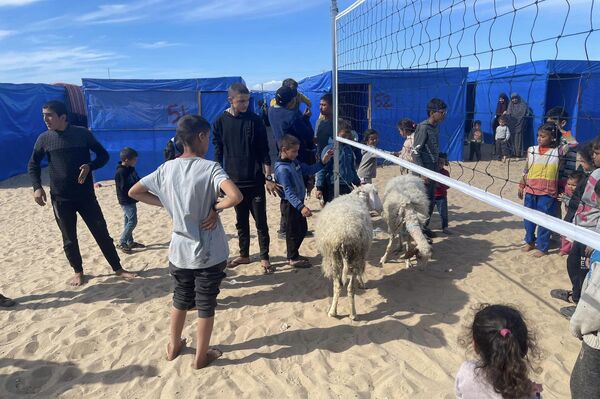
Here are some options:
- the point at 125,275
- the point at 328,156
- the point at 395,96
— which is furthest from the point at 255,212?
the point at 395,96

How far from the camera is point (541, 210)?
5133 millimetres

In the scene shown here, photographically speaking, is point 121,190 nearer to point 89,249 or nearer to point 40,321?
point 89,249

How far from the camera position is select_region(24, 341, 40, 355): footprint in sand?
343 cm

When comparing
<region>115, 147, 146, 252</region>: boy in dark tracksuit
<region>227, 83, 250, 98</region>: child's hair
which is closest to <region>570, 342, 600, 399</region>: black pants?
<region>227, 83, 250, 98</region>: child's hair

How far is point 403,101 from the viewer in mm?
12664

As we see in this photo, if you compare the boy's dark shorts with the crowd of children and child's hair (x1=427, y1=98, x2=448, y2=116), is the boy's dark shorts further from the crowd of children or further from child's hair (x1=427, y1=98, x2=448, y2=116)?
child's hair (x1=427, y1=98, x2=448, y2=116)

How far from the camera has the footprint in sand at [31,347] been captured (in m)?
3.43

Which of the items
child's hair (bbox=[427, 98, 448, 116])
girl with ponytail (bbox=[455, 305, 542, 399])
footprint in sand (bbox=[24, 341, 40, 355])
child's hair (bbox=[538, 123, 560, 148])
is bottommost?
footprint in sand (bbox=[24, 341, 40, 355])

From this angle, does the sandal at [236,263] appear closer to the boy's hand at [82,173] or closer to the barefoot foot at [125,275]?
the barefoot foot at [125,275]

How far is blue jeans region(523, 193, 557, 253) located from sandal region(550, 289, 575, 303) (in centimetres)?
114

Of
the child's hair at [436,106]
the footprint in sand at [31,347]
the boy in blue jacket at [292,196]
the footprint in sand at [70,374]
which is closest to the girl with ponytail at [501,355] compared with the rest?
the boy in blue jacket at [292,196]

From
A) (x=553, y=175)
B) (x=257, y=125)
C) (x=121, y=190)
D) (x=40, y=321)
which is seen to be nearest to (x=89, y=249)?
(x=121, y=190)

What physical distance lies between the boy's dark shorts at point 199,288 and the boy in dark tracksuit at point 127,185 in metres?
3.11

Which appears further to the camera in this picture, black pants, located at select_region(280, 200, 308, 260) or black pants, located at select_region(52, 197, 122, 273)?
black pants, located at select_region(280, 200, 308, 260)
